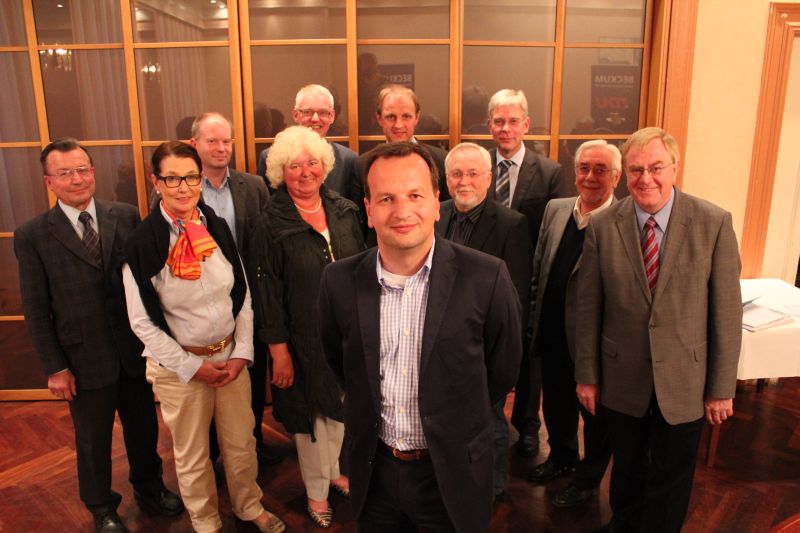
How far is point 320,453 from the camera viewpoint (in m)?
2.66

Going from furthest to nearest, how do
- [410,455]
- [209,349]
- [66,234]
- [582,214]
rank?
[582,214]
[66,234]
[209,349]
[410,455]

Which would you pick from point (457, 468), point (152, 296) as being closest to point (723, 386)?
point (457, 468)

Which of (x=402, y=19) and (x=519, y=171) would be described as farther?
(x=402, y=19)

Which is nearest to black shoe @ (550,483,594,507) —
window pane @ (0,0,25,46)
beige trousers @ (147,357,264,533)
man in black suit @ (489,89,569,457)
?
man in black suit @ (489,89,569,457)

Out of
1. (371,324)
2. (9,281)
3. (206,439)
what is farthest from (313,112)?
(9,281)

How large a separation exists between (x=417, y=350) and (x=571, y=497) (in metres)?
1.61

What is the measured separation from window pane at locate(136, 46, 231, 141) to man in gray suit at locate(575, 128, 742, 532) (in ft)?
8.09

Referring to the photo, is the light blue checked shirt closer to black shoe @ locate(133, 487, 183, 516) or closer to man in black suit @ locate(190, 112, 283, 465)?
man in black suit @ locate(190, 112, 283, 465)

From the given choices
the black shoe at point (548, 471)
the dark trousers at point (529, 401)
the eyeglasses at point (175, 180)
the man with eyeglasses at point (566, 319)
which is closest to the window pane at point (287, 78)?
the eyeglasses at point (175, 180)

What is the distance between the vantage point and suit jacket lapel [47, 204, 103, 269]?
244cm

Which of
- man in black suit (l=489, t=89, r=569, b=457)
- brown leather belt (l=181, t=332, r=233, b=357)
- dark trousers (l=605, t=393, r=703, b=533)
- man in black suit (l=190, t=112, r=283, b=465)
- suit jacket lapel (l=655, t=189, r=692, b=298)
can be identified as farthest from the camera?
man in black suit (l=489, t=89, r=569, b=457)

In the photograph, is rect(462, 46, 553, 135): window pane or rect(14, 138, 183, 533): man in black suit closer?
rect(14, 138, 183, 533): man in black suit

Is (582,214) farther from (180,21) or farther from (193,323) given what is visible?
(180,21)

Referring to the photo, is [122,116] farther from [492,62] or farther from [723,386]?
[723,386]
